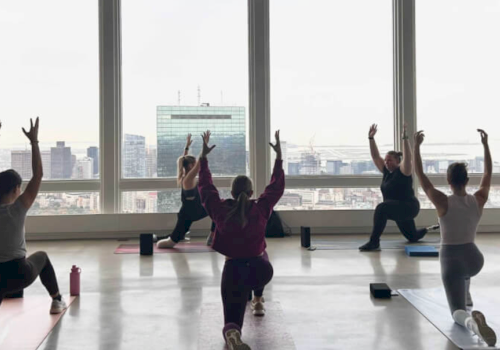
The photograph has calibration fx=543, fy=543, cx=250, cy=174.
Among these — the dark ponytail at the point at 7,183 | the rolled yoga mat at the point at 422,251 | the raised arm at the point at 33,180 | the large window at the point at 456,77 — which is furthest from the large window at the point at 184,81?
the dark ponytail at the point at 7,183

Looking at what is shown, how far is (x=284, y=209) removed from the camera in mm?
8094

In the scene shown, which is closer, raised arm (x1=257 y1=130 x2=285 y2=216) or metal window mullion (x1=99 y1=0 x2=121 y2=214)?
raised arm (x1=257 y1=130 x2=285 y2=216)

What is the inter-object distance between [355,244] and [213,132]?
283cm

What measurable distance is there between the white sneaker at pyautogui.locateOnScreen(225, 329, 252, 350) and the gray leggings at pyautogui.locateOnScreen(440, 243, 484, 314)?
4.70 feet

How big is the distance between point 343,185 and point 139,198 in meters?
3.08

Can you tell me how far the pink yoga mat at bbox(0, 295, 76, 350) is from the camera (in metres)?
3.21

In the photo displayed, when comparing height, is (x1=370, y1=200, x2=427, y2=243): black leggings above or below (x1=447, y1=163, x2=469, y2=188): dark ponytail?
below

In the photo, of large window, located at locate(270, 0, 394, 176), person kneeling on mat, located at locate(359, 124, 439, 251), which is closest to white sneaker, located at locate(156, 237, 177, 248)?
person kneeling on mat, located at locate(359, 124, 439, 251)

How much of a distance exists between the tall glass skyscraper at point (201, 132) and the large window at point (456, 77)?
279 centimetres

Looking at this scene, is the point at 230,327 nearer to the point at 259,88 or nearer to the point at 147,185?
the point at 147,185

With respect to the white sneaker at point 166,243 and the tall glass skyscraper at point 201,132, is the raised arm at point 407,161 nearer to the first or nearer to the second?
the tall glass skyscraper at point 201,132

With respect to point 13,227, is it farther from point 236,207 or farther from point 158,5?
point 158,5

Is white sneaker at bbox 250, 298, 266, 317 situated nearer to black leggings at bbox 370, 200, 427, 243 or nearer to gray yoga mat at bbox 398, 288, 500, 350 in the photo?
gray yoga mat at bbox 398, 288, 500, 350

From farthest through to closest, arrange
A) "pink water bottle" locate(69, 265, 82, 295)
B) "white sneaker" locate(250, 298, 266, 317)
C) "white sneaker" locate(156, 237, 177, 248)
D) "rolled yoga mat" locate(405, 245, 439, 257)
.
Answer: "white sneaker" locate(156, 237, 177, 248), "rolled yoga mat" locate(405, 245, 439, 257), "pink water bottle" locate(69, 265, 82, 295), "white sneaker" locate(250, 298, 266, 317)
